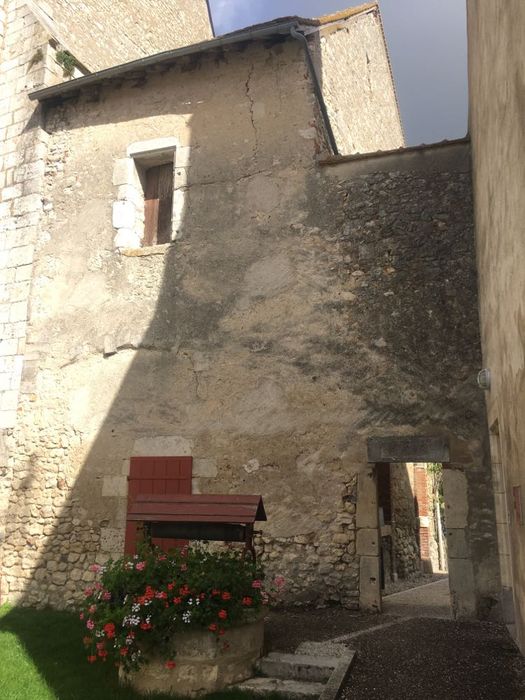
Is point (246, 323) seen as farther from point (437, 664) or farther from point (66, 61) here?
point (66, 61)

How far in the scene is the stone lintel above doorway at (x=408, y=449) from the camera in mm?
5785

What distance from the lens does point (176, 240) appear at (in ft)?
24.1

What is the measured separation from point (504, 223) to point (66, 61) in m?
7.37

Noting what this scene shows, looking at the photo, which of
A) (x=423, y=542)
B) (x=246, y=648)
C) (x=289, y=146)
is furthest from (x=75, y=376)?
(x=423, y=542)

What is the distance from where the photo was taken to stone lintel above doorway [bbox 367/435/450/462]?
19.0ft

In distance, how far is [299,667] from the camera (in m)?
3.96

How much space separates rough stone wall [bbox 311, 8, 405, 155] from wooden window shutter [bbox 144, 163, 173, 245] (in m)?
2.47

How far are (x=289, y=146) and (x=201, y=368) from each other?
282 cm

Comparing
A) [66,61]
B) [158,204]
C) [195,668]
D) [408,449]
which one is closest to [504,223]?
[408,449]

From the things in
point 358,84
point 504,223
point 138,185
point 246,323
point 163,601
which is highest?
point 358,84

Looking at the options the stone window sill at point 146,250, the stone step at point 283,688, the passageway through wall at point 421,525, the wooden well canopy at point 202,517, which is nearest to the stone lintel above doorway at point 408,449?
the passageway through wall at point 421,525

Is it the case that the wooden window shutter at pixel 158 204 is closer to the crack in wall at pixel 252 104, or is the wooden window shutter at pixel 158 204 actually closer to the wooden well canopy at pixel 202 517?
the crack in wall at pixel 252 104

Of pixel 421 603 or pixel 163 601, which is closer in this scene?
pixel 163 601

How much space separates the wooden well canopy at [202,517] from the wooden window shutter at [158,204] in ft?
13.9
